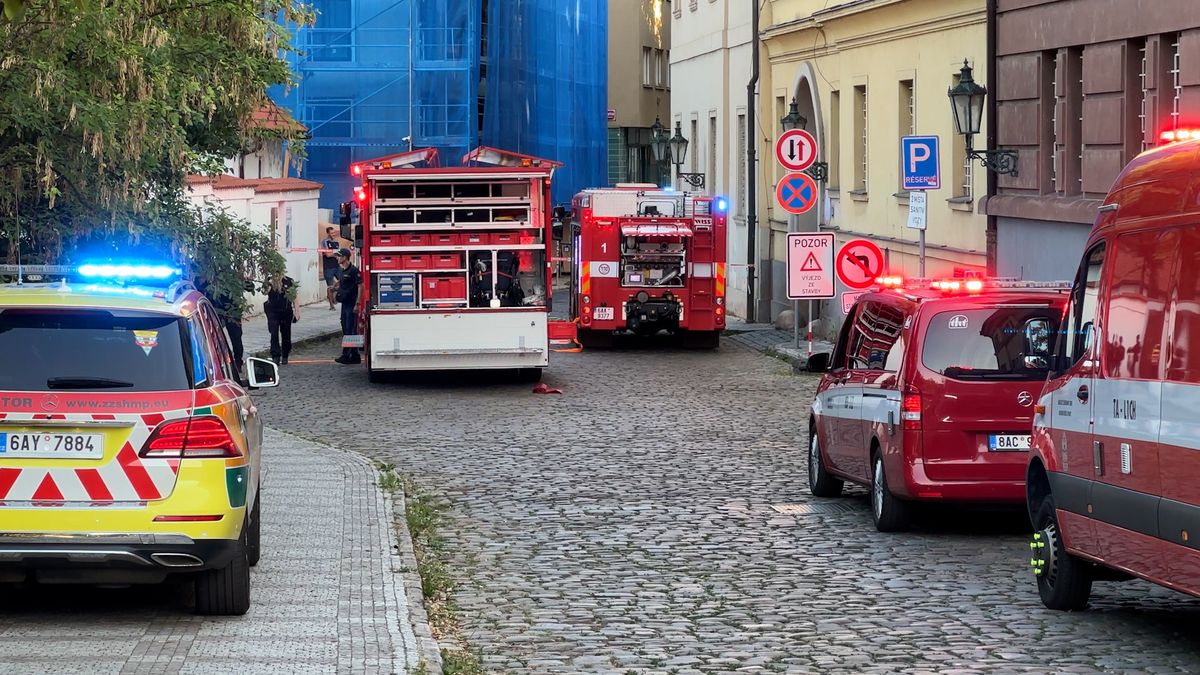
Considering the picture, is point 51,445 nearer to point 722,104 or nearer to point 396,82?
point 722,104

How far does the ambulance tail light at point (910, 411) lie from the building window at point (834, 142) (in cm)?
2314

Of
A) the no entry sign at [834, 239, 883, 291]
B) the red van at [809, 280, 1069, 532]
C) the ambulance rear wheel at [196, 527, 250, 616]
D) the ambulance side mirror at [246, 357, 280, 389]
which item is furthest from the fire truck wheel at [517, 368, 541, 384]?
the ambulance rear wheel at [196, 527, 250, 616]

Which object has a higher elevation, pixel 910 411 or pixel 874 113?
pixel 874 113

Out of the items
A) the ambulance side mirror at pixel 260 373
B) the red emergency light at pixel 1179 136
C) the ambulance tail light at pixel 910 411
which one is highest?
the red emergency light at pixel 1179 136

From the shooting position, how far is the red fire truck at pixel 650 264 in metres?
32.6

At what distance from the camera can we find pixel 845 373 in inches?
552

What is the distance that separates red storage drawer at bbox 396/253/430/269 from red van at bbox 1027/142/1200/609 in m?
17.1

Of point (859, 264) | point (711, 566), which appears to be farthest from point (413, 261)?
point (711, 566)

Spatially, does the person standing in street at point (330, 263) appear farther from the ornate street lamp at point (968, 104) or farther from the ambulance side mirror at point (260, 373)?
the ambulance side mirror at point (260, 373)

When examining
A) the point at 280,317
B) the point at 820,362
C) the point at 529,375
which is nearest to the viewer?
the point at 820,362

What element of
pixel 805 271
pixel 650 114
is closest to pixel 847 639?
pixel 805 271

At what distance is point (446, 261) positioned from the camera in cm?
2677

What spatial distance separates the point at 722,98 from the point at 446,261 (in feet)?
61.4

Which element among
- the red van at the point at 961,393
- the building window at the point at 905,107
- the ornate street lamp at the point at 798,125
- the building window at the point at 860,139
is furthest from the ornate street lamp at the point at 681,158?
the red van at the point at 961,393
